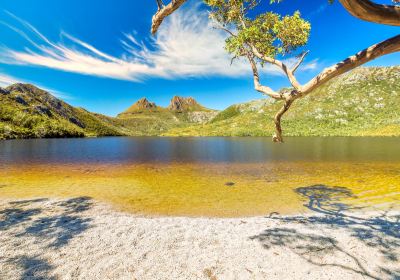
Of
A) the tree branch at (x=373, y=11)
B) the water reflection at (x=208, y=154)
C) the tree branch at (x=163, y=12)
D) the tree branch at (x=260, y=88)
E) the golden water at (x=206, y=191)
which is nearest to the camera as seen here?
the tree branch at (x=373, y=11)

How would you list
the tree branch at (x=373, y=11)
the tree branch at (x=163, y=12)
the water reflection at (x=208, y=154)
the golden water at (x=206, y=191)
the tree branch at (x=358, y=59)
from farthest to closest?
the water reflection at (x=208, y=154)
the golden water at (x=206, y=191)
the tree branch at (x=163, y=12)
the tree branch at (x=358, y=59)
the tree branch at (x=373, y=11)

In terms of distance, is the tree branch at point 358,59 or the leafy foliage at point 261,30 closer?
the tree branch at point 358,59

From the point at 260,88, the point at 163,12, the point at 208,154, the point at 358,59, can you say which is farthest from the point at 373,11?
the point at 208,154

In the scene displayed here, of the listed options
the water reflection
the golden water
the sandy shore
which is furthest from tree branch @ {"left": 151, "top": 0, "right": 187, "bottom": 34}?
the water reflection

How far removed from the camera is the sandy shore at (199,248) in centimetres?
901

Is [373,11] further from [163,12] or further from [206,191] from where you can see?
[206,191]

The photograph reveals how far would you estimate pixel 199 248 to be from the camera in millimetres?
11250

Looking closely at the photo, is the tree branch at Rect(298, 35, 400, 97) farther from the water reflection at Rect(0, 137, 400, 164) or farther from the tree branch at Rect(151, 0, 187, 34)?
the water reflection at Rect(0, 137, 400, 164)

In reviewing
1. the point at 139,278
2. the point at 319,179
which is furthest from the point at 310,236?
the point at 319,179

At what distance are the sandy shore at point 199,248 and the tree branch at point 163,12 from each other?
28.7 feet

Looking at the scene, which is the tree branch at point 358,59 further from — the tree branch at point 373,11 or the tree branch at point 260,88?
the tree branch at point 260,88

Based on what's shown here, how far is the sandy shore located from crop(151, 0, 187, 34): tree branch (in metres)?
8.75

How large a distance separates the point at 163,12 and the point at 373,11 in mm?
5479

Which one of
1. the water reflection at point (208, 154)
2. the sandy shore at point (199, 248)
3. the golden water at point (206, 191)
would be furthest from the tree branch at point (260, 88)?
the water reflection at point (208, 154)
